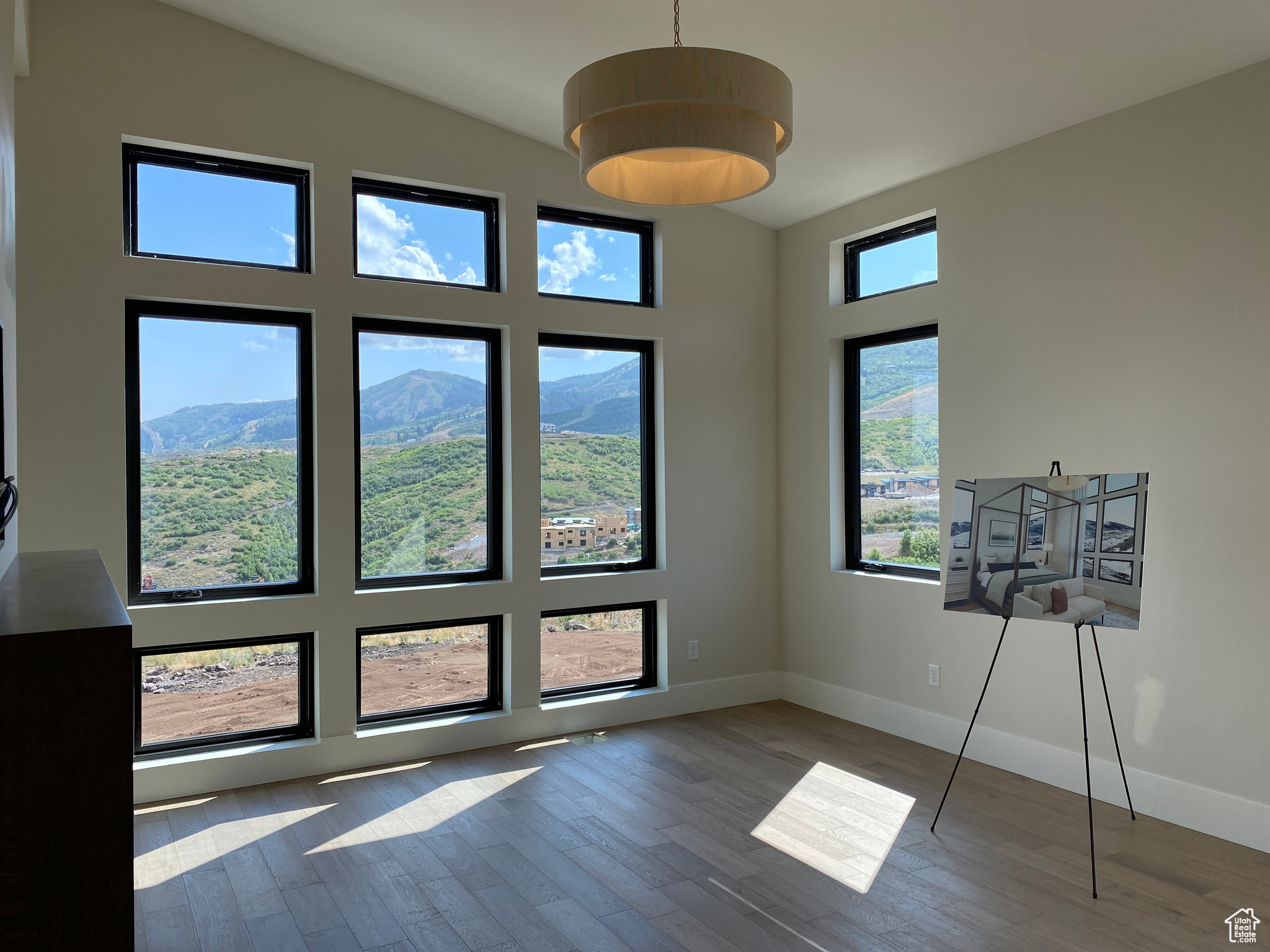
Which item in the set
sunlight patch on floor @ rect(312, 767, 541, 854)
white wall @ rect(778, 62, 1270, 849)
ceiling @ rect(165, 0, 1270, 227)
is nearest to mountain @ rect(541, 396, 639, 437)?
white wall @ rect(778, 62, 1270, 849)

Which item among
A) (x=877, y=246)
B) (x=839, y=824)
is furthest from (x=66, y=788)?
(x=877, y=246)

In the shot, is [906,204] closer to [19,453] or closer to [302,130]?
[302,130]

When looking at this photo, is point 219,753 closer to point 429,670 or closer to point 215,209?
point 429,670

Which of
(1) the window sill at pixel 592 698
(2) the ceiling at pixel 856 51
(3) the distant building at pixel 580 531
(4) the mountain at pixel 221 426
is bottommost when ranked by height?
(1) the window sill at pixel 592 698

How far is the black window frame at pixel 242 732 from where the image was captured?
405 cm

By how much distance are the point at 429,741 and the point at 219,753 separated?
0.99 meters

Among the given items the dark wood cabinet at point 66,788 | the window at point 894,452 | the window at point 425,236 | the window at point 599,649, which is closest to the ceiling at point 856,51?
the window at point 425,236

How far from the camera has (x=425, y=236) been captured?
15.5 feet

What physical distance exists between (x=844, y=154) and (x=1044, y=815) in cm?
330

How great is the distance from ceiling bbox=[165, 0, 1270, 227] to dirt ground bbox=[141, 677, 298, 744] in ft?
10.3

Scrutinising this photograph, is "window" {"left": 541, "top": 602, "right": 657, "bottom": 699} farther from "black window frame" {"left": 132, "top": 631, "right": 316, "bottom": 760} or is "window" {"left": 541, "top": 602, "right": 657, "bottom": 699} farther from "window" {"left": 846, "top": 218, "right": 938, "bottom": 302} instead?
"window" {"left": 846, "top": 218, "right": 938, "bottom": 302}

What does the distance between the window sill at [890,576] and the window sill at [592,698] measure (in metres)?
1.28

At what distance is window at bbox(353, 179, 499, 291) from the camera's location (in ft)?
15.1

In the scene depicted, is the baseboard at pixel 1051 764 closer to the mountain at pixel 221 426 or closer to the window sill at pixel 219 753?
the window sill at pixel 219 753
